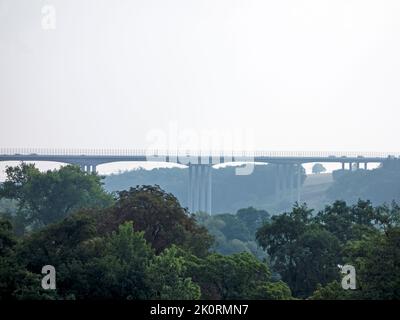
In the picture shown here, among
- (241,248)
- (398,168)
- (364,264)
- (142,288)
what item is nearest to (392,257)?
(364,264)

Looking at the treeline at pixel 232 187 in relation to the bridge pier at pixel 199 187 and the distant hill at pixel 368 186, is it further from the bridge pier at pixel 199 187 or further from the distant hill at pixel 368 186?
the distant hill at pixel 368 186

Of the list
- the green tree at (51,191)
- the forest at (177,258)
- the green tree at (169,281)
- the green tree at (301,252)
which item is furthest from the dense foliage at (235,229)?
the green tree at (169,281)

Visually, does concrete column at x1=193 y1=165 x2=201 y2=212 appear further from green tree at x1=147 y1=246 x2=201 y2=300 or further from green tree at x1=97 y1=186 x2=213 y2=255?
green tree at x1=147 y1=246 x2=201 y2=300

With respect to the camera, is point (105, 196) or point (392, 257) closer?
point (392, 257)

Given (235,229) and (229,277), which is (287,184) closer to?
(235,229)

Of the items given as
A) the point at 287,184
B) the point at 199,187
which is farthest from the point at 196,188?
the point at 287,184
